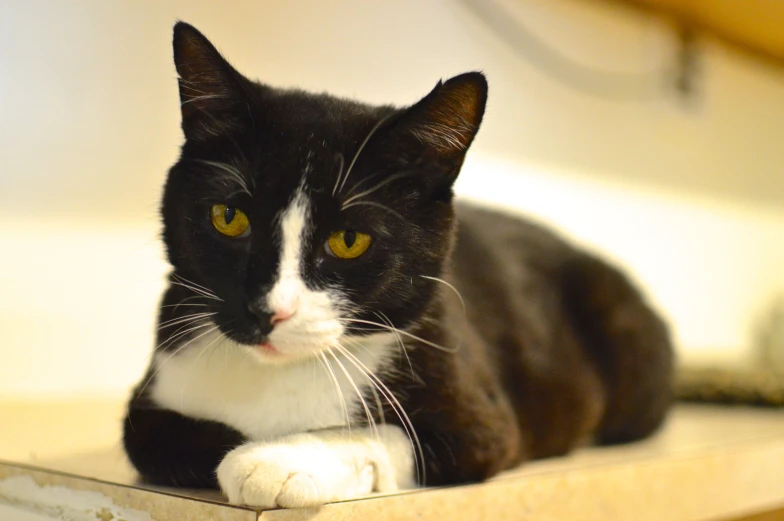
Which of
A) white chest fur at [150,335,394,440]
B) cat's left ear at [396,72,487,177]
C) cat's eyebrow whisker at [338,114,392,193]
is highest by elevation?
cat's left ear at [396,72,487,177]

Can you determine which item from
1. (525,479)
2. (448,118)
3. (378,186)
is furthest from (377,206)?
(525,479)

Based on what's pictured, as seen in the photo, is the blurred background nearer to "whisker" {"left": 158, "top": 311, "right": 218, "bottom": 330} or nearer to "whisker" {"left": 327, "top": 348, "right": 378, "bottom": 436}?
"whisker" {"left": 158, "top": 311, "right": 218, "bottom": 330}

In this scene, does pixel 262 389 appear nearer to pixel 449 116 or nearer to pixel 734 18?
pixel 449 116

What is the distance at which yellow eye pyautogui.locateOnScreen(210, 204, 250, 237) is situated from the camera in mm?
771

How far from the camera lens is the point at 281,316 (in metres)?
0.72

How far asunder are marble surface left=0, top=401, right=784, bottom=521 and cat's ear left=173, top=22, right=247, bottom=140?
1.34 feet

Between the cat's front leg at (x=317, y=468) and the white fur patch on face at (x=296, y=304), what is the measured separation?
0.33ft

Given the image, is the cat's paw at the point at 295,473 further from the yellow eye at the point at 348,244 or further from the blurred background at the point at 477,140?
the blurred background at the point at 477,140

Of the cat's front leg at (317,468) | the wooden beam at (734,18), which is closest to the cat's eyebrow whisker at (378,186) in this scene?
the cat's front leg at (317,468)

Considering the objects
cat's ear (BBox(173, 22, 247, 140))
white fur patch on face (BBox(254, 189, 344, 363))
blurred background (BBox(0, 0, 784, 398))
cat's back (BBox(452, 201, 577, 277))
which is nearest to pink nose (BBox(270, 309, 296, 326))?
white fur patch on face (BBox(254, 189, 344, 363))

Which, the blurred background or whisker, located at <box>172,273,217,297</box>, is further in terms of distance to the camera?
the blurred background

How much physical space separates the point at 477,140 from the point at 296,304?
1189mm

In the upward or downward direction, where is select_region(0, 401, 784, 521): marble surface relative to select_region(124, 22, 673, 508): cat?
downward

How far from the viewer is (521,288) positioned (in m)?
1.35
